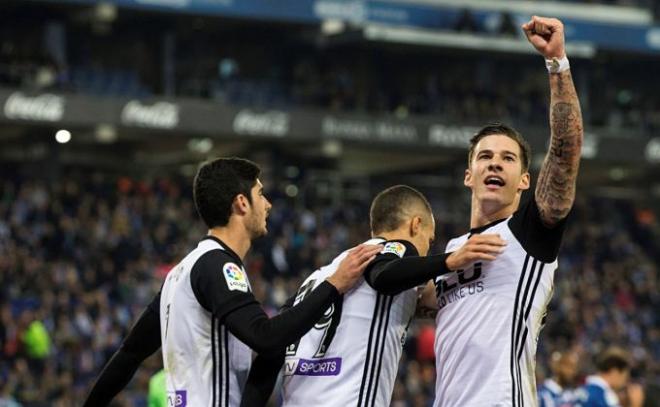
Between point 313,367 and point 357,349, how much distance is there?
0.72 ft

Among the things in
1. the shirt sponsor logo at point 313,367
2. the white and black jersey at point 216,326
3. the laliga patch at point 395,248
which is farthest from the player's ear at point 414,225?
the shirt sponsor logo at point 313,367

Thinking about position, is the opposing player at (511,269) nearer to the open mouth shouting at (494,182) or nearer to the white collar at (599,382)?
the open mouth shouting at (494,182)

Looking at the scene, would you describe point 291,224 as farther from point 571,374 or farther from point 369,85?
point 571,374

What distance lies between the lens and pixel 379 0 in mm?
36188

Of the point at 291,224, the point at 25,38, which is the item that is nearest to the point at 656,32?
the point at 291,224

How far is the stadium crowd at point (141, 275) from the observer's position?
22.0m

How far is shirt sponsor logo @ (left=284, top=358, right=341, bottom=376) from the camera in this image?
6148 mm

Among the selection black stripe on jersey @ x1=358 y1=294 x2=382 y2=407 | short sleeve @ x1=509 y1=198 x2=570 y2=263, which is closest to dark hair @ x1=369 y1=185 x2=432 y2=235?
black stripe on jersey @ x1=358 y1=294 x2=382 y2=407

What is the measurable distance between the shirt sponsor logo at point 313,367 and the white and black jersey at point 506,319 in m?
0.50

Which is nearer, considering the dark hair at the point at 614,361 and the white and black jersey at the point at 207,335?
the white and black jersey at the point at 207,335

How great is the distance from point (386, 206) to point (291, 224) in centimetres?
2410

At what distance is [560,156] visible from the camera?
5738mm

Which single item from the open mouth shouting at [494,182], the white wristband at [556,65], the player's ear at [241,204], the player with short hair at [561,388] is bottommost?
the player with short hair at [561,388]

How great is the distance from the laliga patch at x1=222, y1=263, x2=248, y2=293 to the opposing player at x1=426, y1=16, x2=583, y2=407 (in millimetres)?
853
